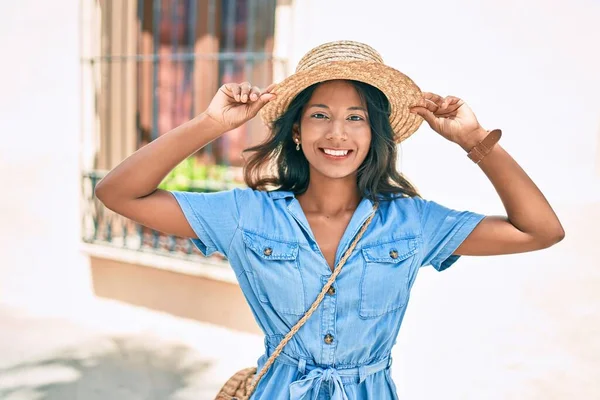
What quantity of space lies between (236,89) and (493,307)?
9.35 feet

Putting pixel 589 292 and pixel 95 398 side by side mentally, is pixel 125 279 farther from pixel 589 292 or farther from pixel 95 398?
pixel 589 292

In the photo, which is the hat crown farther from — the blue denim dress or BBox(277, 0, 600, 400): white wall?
BBox(277, 0, 600, 400): white wall

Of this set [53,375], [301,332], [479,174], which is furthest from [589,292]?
[53,375]

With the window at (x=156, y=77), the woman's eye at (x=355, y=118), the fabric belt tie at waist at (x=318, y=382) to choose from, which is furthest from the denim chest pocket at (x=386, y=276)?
the window at (x=156, y=77)

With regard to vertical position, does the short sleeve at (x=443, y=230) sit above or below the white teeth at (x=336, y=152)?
below

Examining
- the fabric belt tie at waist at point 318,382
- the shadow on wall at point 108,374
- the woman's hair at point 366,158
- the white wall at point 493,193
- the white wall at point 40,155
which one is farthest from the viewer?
the white wall at point 40,155

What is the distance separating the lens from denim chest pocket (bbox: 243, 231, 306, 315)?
200cm

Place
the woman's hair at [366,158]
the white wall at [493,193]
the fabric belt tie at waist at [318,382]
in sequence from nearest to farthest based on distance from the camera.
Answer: the fabric belt tie at waist at [318,382] → the woman's hair at [366,158] → the white wall at [493,193]

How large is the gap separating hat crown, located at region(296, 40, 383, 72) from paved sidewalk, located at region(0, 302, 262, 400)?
3134 millimetres

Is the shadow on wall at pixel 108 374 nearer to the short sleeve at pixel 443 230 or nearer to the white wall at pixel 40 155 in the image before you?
the white wall at pixel 40 155

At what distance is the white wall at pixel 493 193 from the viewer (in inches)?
162

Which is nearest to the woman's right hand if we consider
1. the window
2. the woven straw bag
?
the woven straw bag

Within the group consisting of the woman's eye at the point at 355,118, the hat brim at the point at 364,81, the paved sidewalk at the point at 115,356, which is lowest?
the paved sidewalk at the point at 115,356

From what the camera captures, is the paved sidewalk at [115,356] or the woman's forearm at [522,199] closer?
the woman's forearm at [522,199]
